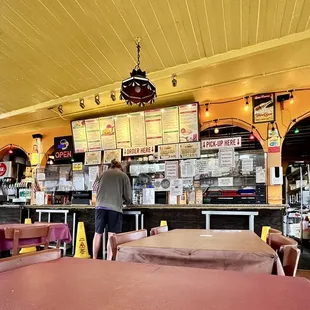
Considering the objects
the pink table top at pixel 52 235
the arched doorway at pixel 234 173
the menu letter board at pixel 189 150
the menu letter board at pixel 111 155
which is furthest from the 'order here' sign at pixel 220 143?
the pink table top at pixel 52 235

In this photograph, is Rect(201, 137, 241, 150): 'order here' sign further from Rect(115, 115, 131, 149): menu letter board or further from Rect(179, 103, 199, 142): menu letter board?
Rect(115, 115, 131, 149): menu letter board

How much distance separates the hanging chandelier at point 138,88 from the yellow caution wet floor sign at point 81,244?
2.71m

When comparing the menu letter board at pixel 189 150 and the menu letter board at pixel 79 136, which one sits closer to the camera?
the menu letter board at pixel 189 150

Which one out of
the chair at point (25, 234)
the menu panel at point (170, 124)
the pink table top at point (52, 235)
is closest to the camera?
the chair at point (25, 234)

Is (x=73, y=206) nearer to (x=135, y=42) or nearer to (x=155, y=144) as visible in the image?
(x=155, y=144)

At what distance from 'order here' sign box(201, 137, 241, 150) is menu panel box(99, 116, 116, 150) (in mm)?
1827

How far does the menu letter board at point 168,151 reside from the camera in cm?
574

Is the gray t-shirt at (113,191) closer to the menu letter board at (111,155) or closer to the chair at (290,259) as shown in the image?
the menu letter board at (111,155)

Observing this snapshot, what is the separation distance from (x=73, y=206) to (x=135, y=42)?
3.28m

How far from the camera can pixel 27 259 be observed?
1217mm

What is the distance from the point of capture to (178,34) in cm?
349

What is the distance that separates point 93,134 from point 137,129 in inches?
40.9

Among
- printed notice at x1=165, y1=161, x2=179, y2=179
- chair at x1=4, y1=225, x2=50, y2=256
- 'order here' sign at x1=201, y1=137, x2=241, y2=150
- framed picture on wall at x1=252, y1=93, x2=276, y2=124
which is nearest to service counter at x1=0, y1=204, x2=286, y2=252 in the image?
printed notice at x1=165, y1=161, x2=179, y2=179

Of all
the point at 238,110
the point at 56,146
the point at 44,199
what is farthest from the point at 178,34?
the point at 44,199
